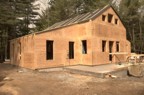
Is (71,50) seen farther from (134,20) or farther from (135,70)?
(134,20)

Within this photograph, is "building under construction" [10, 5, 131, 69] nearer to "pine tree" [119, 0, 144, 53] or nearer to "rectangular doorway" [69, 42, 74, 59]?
"rectangular doorway" [69, 42, 74, 59]

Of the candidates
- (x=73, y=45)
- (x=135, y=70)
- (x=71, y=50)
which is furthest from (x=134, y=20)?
(x=135, y=70)

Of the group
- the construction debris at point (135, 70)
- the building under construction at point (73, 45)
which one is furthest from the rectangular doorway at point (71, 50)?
the construction debris at point (135, 70)

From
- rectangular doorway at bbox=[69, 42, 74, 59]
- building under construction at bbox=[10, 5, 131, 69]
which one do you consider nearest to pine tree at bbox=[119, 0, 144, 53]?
building under construction at bbox=[10, 5, 131, 69]

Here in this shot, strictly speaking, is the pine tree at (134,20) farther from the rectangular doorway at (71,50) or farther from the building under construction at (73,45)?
the rectangular doorway at (71,50)

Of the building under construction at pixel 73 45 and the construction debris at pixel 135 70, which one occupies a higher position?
the building under construction at pixel 73 45

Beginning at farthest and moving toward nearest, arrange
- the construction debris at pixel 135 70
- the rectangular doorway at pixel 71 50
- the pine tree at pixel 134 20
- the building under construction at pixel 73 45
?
the pine tree at pixel 134 20
the rectangular doorway at pixel 71 50
the building under construction at pixel 73 45
the construction debris at pixel 135 70

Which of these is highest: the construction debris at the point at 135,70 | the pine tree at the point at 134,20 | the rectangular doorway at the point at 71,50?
the pine tree at the point at 134,20

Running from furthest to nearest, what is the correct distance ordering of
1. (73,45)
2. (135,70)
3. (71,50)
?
(73,45) → (71,50) → (135,70)

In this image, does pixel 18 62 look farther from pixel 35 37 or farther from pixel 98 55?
pixel 98 55

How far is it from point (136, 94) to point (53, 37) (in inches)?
363

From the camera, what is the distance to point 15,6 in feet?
96.9

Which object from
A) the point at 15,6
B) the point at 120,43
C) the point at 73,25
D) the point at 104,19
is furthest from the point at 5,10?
the point at 120,43

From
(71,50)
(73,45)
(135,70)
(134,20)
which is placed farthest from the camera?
(134,20)
